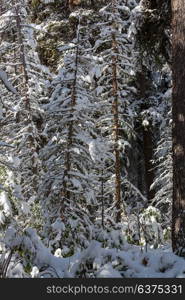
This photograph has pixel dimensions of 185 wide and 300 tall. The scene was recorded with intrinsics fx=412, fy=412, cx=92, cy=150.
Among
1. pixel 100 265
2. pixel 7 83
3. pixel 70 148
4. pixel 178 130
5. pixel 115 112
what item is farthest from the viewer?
pixel 115 112

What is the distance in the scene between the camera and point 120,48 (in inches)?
482

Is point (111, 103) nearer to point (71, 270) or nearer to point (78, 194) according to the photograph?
point (78, 194)

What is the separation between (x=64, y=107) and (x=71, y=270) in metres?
5.57

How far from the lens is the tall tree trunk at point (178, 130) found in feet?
19.7

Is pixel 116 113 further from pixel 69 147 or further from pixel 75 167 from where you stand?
pixel 69 147

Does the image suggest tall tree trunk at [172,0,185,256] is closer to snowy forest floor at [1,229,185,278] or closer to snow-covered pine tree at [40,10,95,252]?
snowy forest floor at [1,229,185,278]

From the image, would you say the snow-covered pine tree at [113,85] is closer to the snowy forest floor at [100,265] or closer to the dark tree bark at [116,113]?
the dark tree bark at [116,113]

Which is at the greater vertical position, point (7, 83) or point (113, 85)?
point (113, 85)

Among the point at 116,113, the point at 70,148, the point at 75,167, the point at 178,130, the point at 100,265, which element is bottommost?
the point at 100,265

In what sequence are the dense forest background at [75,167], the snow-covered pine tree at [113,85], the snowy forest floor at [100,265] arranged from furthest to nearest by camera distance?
the snow-covered pine tree at [113,85]
the dense forest background at [75,167]
the snowy forest floor at [100,265]

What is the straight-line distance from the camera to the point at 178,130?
616 centimetres

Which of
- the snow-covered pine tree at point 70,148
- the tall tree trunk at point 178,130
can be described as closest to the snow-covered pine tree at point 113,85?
the snow-covered pine tree at point 70,148

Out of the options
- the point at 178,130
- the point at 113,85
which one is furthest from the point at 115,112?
the point at 178,130

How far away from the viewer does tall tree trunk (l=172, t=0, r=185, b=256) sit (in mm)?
5992
